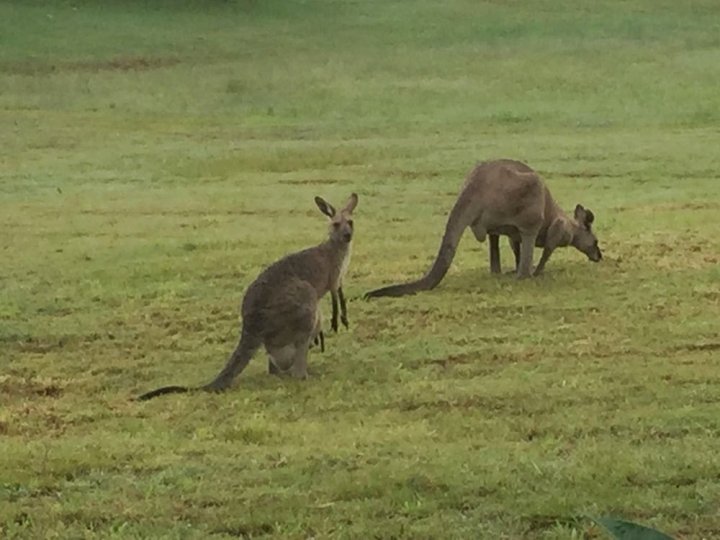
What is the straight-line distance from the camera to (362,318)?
9.65 metres

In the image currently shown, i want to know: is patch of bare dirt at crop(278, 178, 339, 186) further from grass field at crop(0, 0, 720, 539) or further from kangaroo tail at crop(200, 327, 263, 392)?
kangaroo tail at crop(200, 327, 263, 392)

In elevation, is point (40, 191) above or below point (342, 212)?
below

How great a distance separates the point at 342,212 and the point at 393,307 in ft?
2.80

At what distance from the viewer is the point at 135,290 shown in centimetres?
1092

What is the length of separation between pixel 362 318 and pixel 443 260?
Answer: 3.47 feet

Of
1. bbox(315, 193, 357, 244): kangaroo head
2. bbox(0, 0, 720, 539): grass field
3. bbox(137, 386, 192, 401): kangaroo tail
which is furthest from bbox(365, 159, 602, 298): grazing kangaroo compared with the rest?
bbox(137, 386, 192, 401): kangaroo tail

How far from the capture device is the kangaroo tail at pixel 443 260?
1030 cm

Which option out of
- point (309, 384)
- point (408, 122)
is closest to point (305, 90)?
point (408, 122)

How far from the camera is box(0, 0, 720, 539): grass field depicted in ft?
18.9

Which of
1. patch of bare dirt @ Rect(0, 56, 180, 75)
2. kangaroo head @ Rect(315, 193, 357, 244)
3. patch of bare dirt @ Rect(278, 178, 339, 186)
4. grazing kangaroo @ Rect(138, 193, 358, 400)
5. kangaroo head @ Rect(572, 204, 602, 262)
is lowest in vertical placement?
patch of bare dirt @ Rect(0, 56, 180, 75)

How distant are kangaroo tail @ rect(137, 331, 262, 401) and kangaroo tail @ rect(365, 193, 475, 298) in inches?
97.9

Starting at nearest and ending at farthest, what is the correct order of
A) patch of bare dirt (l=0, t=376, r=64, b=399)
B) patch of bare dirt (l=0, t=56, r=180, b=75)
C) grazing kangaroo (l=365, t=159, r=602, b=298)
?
patch of bare dirt (l=0, t=376, r=64, b=399)
grazing kangaroo (l=365, t=159, r=602, b=298)
patch of bare dirt (l=0, t=56, r=180, b=75)

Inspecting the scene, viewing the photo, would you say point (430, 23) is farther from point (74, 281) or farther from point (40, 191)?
point (74, 281)

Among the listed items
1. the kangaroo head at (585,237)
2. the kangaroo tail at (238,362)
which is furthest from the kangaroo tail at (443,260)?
the kangaroo tail at (238,362)
